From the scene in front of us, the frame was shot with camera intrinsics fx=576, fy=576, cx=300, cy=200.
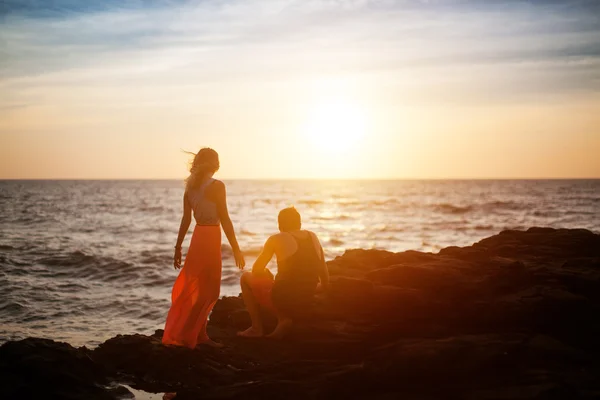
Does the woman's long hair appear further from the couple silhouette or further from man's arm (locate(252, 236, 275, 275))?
man's arm (locate(252, 236, 275, 275))

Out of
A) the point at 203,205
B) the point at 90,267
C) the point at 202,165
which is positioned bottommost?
the point at 90,267

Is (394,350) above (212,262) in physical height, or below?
below

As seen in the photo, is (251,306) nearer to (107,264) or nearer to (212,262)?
(212,262)

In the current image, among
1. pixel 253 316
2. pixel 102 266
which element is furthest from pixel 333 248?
→ pixel 253 316

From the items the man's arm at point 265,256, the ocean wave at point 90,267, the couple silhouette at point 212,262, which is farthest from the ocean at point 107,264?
the man's arm at point 265,256

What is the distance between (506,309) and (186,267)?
15.3 ft

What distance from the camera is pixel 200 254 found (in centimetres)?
789

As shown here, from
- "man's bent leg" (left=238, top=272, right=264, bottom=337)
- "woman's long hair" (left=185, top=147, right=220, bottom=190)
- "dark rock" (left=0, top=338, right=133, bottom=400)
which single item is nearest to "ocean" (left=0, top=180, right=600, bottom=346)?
"man's bent leg" (left=238, top=272, right=264, bottom=337)

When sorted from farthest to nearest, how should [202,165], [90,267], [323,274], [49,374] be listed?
[90,267], [323,274], [202,165], [49,374]

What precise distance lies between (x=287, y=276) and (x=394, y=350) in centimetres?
182

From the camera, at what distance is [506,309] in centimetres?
841

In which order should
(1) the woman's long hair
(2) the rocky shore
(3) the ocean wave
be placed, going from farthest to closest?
(3) the ocean wave < (1) the woman's long hair < (2) the rocky shore

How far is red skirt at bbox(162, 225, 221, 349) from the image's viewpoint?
786 cm

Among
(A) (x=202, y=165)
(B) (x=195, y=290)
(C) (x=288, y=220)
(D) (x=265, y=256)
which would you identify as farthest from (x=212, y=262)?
(A) (x=202, y=165)
